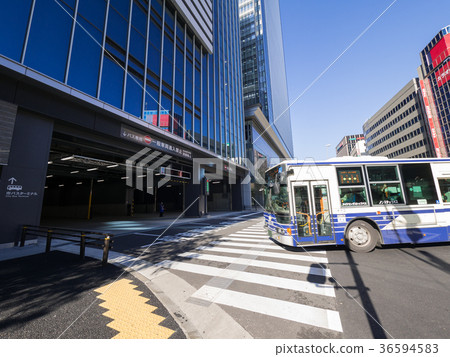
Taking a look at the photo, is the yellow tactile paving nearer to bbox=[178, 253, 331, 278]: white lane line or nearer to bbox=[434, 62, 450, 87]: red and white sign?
bbox=[178, 253, 331, 278]: white lane line

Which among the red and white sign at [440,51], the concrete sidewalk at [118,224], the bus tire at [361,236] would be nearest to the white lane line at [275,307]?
the bus tire at [361,236]

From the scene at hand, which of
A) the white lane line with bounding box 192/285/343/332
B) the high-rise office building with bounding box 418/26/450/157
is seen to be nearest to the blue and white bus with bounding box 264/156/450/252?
the white lane line with bounding box 192/285/343/332

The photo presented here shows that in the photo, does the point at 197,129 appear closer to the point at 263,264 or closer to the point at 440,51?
the point at 263,264

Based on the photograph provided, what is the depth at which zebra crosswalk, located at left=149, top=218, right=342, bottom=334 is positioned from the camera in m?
3.10

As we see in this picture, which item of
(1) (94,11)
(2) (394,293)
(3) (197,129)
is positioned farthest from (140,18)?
(2) (394,293)

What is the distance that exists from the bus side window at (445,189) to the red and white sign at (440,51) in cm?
6713

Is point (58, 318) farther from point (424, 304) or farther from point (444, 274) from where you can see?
point (444, 274)

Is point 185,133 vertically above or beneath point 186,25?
beneath

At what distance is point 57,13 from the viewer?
938 cm

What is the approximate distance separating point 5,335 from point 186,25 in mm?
25969

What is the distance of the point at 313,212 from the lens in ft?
21.5

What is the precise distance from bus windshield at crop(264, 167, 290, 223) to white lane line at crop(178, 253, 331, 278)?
1.66 meters
